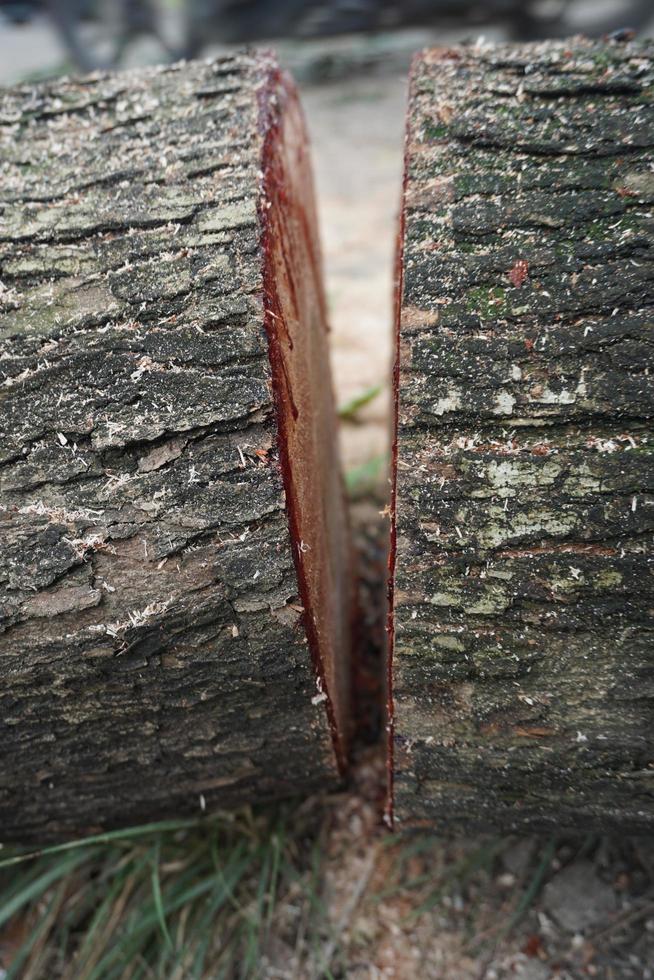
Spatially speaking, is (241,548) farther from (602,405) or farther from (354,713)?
(354,713)

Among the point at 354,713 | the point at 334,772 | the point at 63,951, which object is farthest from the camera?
the point at 354,713

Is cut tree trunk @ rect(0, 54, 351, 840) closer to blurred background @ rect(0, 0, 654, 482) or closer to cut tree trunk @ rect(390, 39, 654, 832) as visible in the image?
cut tree trunk @ rect(390, 39, 654, 832)

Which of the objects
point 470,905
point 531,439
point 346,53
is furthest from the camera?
point 346,53

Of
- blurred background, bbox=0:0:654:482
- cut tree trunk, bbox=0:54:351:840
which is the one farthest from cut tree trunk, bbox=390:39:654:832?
blurred background, bbox=0:0:654:482

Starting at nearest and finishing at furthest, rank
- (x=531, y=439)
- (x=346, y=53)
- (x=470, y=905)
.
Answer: (x=531, y=439), (x=470, y=905), (x=346, y=53)

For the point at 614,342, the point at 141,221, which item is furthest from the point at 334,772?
the point at 141,221

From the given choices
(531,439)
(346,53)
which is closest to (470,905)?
(531,439)

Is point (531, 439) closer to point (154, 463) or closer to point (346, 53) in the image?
point (154, 463)

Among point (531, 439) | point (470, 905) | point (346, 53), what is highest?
point (346, 53)
